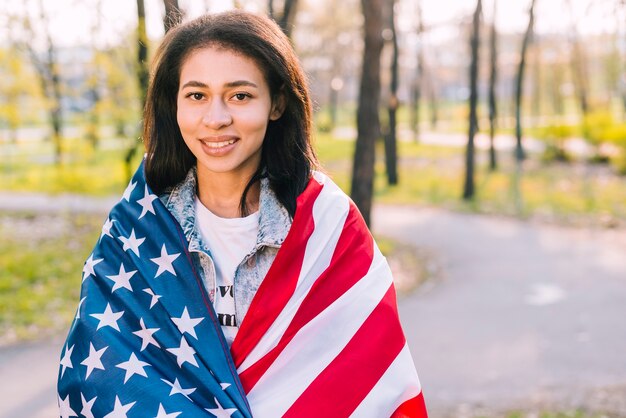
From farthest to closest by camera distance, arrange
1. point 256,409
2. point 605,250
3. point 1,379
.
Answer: point 605,250 < point 1,379 < point 256,409

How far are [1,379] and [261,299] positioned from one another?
16.5ft

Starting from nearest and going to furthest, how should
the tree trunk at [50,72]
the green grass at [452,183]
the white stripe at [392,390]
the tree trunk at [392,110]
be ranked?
the white stripe at [392,390]
the green grass at [452,183]
the tree trunk at [50,72]
the tree trunk at [392,110]

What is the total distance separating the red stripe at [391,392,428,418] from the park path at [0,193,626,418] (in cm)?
343

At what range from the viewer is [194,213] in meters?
2.37

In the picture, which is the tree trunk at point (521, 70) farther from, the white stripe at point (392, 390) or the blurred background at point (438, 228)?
the white stripe at point (392, 390)

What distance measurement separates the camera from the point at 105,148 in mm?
37250

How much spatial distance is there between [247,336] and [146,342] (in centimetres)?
30

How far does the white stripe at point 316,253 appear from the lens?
215 centimetres

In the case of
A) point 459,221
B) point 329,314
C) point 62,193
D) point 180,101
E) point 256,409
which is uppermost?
point 180,101

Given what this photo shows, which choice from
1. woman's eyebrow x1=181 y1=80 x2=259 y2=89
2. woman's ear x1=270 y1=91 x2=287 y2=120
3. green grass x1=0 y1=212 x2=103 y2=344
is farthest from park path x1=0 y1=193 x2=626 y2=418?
woman's eyebrow x1=181 y1=80 x2=259 y2=89

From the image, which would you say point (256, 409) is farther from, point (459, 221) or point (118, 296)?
point (459, 221)

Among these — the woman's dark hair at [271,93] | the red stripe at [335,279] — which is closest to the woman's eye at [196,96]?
the woman's dark hair at [271,93]

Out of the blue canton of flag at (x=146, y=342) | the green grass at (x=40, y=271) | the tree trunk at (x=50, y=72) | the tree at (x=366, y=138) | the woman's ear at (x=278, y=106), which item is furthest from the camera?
the tree trunk at (x=50, y=72)

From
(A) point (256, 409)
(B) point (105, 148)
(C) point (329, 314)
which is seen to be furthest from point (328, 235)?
(B) point (105, 148)
